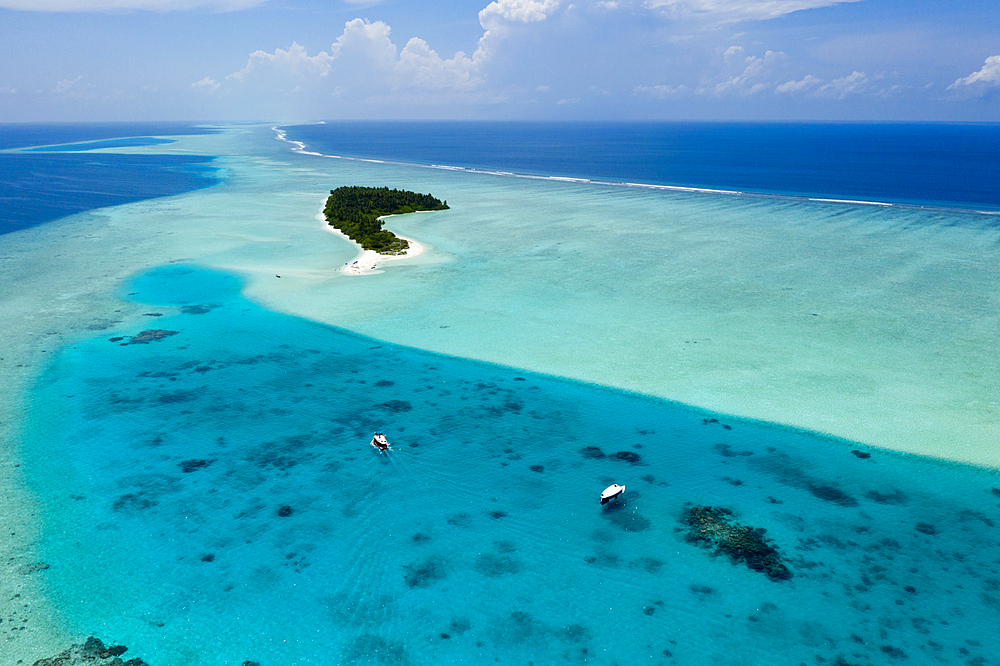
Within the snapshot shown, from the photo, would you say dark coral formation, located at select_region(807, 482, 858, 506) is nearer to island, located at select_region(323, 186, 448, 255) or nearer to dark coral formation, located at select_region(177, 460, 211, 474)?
dark coral formation, located at select_region(177, 460, 211, 474)

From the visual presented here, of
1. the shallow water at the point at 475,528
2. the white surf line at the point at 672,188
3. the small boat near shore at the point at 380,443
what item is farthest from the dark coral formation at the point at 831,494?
the white surf line at the point at 672,188

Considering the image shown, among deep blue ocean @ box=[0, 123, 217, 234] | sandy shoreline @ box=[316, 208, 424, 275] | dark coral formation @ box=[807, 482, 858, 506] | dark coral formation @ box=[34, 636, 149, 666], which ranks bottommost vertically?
dark coral formation @ box=[34, 636, 149, 666]

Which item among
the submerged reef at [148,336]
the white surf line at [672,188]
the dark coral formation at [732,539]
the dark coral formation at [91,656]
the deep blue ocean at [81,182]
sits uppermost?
the white surf line at [672,188]

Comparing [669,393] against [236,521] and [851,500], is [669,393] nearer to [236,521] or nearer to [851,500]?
[851,500]

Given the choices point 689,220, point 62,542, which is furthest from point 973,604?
point 689,220

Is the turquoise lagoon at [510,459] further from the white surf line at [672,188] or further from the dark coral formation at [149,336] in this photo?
the white surf line at [672,188]

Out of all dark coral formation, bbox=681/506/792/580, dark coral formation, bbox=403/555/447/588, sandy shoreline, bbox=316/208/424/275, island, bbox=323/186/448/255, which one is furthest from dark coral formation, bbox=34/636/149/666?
island, bbox=323/186/448/255
